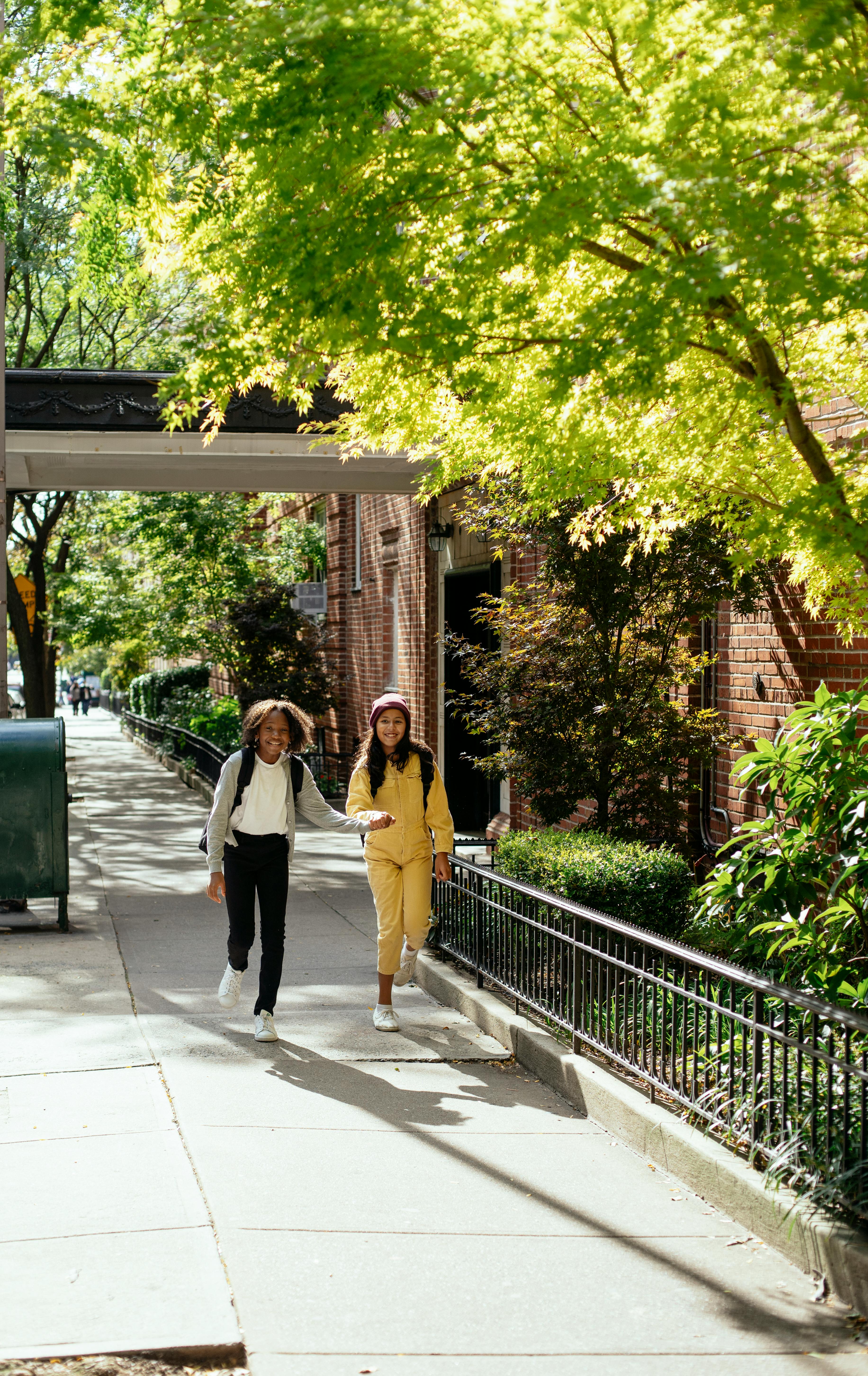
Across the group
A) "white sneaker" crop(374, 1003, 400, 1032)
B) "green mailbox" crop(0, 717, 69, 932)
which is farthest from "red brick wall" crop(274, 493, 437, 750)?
"white sneaker" crop(374, 1003, 400, 1032)

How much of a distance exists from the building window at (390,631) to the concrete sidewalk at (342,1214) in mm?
10736

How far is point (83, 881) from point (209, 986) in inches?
182

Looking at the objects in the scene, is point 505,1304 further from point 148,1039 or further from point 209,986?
point 209,986

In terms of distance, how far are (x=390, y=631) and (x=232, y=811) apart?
12248mm

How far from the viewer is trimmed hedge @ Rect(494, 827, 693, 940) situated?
24.6 ft

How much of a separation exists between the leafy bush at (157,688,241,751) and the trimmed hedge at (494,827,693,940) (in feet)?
39.5

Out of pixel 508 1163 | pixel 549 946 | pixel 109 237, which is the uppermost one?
pixel 109 237

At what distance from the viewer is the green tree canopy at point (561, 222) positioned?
3957mm

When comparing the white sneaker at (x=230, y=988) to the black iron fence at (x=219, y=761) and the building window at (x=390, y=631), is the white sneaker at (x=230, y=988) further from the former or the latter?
the building window at (x=390, y=631)

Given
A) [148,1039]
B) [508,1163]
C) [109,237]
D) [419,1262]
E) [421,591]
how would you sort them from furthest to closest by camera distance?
[421,591]
[148,1039]
[109,237]
[508,1163]
[419,1262]

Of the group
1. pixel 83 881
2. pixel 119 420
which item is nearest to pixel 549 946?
pixel 83 881

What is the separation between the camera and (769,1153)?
15.1 feet

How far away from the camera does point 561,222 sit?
4.15m

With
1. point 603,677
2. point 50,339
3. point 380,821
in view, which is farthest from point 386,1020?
point 50,339
